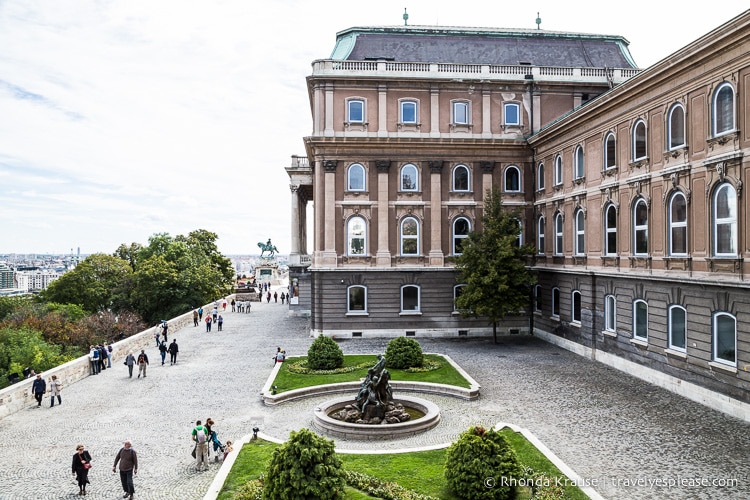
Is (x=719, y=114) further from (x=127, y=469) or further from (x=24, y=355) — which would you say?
(x=24, y=355)

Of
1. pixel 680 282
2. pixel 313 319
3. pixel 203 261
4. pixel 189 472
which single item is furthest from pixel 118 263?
pixel 680 282

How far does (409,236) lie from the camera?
118 feet

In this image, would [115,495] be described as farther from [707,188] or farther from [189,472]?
[707,188]

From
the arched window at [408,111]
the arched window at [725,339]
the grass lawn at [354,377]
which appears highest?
the arched window at [408,111]

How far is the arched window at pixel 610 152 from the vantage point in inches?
1035

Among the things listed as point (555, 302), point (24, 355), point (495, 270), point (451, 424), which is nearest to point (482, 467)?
point (451, 424)

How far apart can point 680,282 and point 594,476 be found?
10514mm

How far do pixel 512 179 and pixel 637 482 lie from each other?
2549 centimetres

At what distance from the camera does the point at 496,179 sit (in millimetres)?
36281

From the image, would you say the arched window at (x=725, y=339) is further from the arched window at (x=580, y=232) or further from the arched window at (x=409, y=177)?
the arched window at (x=409, y=177)

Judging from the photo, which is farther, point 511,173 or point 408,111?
point 511,173

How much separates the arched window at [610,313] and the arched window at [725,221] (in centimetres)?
742

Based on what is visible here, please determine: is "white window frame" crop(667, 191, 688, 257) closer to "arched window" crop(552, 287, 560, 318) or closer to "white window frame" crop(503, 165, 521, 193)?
"arched window" crop(552, 287, 560, 318)

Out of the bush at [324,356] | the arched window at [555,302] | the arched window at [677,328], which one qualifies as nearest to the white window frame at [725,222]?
the arched window at [677,328]
